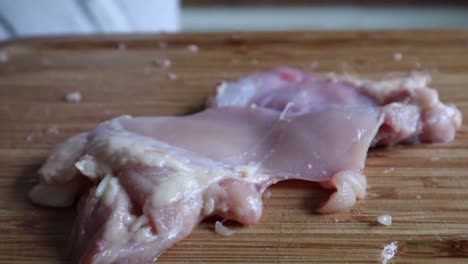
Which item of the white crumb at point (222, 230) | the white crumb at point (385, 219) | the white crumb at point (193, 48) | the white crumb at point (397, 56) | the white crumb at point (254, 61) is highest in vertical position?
the white crumb at point (397, 56)

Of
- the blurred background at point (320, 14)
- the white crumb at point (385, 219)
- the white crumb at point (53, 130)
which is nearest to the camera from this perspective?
the white crumb at point (385, 219)

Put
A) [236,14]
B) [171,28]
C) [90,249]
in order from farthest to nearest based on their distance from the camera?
[236,14] → [171,28] → [90,249]

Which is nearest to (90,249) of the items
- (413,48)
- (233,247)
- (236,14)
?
(233,247)

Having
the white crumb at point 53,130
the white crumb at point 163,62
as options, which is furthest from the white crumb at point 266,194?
the white crumb at point 163,62

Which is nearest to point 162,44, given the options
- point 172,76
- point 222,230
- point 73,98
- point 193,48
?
point 193,48

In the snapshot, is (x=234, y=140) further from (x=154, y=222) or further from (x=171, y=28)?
(x=171, y=28)

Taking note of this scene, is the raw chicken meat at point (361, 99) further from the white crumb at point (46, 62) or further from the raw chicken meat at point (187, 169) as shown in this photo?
the white crumb at point (46, 62)

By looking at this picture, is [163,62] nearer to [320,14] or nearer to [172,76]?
[172,76]
